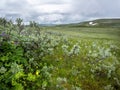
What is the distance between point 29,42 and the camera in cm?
1145

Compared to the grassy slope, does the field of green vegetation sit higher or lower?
higher

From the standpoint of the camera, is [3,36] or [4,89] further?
[3,36]

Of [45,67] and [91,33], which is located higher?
[45,67]

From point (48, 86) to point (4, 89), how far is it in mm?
2969

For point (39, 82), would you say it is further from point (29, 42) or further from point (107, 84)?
point (107, 84)

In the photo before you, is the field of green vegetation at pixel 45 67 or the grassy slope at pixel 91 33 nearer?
the field of green vegetation at pixel 45 67

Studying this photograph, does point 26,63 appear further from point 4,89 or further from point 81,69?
point 81,69

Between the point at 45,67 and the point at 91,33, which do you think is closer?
the point at 45,67

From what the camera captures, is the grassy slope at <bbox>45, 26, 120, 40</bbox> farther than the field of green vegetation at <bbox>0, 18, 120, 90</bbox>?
Yes

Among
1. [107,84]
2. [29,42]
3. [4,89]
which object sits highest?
[29,42]

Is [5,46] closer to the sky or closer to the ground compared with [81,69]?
closer to the sky

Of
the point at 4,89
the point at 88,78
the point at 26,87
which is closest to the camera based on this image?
the point at 4,89

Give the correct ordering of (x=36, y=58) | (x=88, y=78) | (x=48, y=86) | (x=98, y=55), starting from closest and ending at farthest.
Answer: (x=48, y=86) → (x=36, y=58) → (x=88, y=78) → (x=98, y=55)

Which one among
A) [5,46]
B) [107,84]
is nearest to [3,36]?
[5,46]
